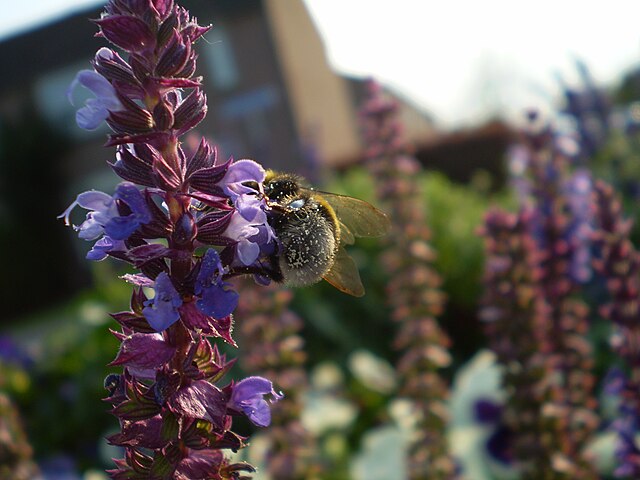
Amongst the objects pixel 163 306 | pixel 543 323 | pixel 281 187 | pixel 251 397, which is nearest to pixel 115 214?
pixel 163 306

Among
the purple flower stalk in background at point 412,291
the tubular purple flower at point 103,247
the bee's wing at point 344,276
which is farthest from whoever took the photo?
the purple flower stalk in background at point 412,291

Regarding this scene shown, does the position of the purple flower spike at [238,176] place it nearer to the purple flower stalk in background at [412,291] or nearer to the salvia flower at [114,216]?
the salvia flower at [114,216]

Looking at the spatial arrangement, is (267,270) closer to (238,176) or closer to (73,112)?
(238,176)

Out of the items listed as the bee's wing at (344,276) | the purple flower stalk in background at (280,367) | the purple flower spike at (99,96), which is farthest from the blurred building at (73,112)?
the purple flower spike at (99,96)

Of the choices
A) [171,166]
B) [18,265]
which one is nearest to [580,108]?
[171,166]

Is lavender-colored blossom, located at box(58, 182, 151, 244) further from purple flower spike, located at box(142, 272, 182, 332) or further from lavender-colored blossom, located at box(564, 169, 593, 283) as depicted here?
lavender-colored blossom, located at box(564, 169, 593, 283)

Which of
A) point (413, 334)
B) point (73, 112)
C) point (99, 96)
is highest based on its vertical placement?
point (73, 112)
